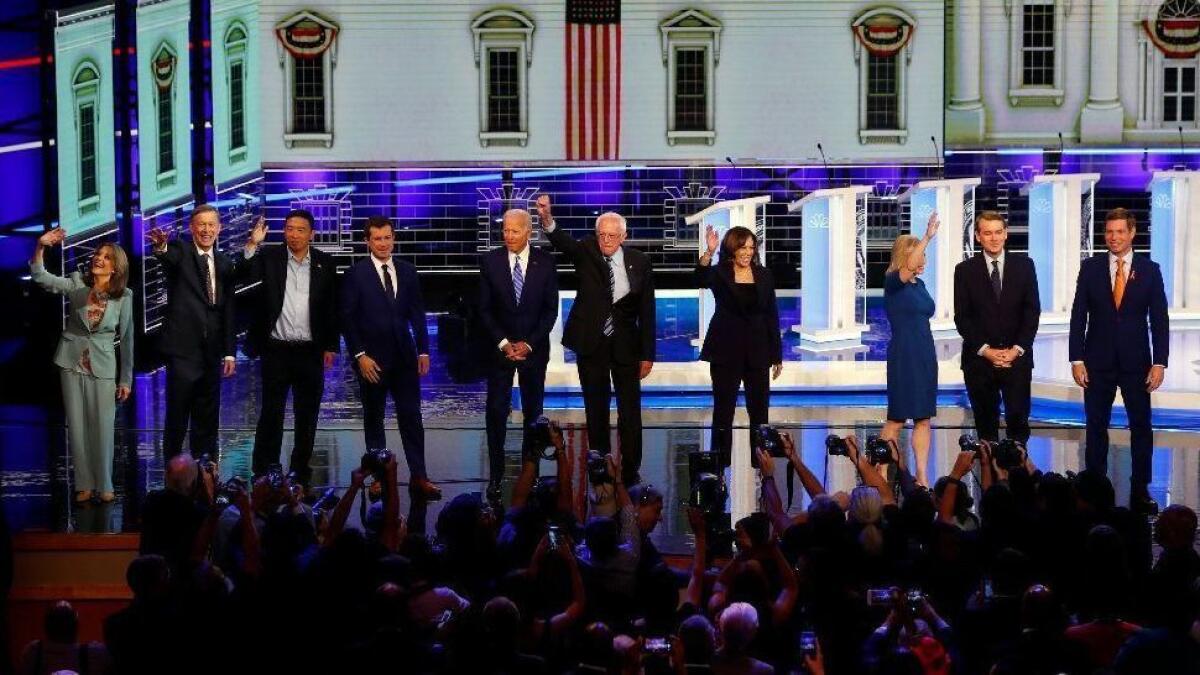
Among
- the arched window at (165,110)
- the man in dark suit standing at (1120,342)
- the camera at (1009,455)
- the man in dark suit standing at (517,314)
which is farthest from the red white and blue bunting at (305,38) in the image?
the camera at (1009,455)

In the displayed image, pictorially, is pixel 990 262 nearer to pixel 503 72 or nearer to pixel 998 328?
pixel 998 328

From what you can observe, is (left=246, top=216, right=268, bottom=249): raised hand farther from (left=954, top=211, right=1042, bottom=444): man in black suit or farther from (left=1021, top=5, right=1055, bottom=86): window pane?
(left=1021, top=5, right=1055, bottom=86): window pane

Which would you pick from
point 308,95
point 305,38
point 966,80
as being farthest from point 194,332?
point 966,80

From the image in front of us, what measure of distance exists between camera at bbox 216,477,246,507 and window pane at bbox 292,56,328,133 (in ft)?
64.4

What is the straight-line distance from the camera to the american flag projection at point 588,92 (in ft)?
90.6

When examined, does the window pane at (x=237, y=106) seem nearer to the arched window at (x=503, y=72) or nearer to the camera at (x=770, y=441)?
the arched window at (x=503, y=72)

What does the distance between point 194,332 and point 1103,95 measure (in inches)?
838

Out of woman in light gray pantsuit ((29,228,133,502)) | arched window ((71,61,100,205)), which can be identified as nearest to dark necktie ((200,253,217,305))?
woman in light gray pantsuit ((29,228,133,502))

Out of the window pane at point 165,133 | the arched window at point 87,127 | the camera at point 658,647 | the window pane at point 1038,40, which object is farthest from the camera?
the window pane at point 1038,40

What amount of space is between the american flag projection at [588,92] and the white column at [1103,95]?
23.2ft

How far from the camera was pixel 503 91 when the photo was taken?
2781cm

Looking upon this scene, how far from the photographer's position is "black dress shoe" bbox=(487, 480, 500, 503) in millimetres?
9973

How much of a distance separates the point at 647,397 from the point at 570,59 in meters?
12.8

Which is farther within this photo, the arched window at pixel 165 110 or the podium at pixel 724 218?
the arched window at pixel 165 110
